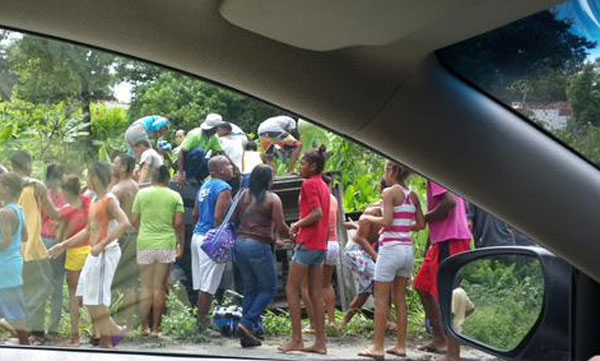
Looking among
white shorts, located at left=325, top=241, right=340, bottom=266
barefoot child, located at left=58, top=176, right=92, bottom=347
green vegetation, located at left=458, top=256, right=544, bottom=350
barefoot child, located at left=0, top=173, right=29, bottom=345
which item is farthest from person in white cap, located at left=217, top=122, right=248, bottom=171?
green vegetation, located at left=458, top=256, right=544, bottom=350

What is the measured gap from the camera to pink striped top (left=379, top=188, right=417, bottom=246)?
6211mm

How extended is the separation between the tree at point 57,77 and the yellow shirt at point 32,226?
0.92 meters

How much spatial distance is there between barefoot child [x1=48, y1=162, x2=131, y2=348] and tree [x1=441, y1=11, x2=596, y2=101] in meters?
4.37

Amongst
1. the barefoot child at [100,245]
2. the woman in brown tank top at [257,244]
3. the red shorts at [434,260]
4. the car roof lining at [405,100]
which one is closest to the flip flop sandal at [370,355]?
the red shorts at [434,260]

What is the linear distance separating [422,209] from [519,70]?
402 cm

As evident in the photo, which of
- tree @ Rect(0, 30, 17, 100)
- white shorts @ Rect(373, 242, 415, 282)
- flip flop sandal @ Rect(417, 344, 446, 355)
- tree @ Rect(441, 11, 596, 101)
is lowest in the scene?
flip flop sandal @ Rect(417, 344, 446, 355)

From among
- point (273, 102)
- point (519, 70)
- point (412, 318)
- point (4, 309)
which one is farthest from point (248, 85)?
point (4, 309)

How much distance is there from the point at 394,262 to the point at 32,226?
216 centimetres

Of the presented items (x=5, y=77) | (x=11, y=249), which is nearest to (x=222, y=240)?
(x=11, y=249)

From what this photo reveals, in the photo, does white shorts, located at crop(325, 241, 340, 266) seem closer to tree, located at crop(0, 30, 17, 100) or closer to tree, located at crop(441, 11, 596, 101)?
tree, located at crop(0, 30, 17, 100)

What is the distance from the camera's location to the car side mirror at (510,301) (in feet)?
7.26

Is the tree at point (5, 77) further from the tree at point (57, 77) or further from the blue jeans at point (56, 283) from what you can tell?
the blue jeans at point (56, 283)

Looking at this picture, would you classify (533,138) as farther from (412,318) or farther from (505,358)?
(412,318)

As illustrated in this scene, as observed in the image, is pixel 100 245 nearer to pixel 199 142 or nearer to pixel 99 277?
pixel 99 277
